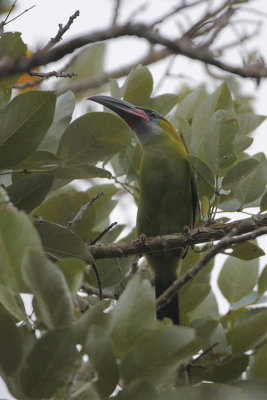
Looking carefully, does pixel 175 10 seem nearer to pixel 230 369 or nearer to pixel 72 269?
pixel 72 269

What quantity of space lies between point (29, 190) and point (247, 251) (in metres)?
0.98

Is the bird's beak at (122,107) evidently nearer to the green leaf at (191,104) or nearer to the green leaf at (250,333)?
the green leaf at (191,104)

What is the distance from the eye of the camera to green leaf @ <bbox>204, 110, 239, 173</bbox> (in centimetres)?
231

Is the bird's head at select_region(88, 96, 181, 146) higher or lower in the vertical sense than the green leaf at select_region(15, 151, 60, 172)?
lower

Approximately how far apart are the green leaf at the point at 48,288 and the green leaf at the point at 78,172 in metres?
0.75

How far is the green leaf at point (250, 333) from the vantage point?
6.79ft

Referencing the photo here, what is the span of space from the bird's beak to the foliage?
0.30 metres

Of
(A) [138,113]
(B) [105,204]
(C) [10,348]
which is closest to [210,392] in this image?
(C) [10,348]

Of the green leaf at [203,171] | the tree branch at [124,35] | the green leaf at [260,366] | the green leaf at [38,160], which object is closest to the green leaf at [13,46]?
the green leaf at [38,160]

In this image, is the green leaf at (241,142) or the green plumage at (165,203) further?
the green plumage at (165,203)

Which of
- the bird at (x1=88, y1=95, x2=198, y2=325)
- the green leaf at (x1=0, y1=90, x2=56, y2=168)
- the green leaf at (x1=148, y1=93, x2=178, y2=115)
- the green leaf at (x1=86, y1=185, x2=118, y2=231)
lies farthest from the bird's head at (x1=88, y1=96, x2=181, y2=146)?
the green leaf at (x1=0, y1=90, x2=56, y2=168)

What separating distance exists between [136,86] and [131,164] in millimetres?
502

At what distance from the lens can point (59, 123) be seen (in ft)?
7.64

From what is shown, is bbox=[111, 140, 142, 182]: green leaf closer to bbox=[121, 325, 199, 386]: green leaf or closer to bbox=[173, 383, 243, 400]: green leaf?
bbox=[173, 383, 243, 400]: green leaf
